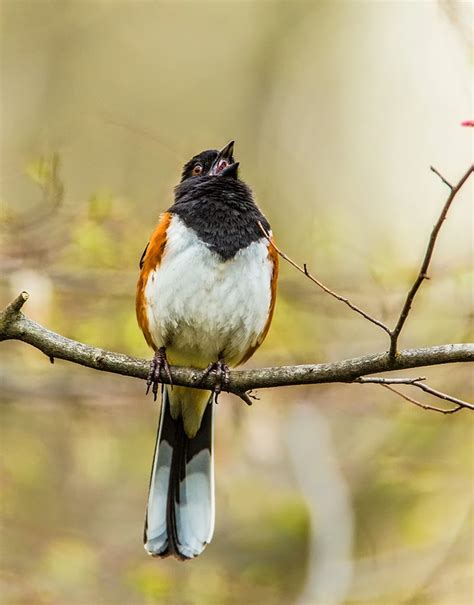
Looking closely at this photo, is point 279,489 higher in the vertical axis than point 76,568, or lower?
higher

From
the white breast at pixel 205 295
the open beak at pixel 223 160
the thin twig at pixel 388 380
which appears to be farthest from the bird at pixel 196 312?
the thin twig at pixel 388 380

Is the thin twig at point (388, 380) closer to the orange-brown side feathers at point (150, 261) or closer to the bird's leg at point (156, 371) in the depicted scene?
the bird's leg at point (156, 371)

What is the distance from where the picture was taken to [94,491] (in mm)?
6914

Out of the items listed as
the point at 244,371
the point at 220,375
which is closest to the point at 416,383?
the point at 244,371

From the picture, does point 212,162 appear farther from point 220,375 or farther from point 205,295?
point 220,375

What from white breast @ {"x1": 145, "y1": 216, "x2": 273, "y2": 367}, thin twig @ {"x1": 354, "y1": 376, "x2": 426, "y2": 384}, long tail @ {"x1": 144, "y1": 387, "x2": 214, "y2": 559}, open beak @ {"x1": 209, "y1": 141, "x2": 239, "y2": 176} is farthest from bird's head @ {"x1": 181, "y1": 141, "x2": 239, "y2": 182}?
thin twig @ {"x1": 354, "y1": 376, "x2": 426, "y2": 384}

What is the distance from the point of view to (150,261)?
14.0 ft

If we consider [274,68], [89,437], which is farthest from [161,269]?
[274,68]

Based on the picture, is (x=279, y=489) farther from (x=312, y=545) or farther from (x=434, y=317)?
(x=434, y=317)

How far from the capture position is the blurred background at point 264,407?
18.2 ft

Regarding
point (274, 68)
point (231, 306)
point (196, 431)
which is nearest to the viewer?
point (231, 306)

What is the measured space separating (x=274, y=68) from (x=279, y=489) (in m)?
5.39

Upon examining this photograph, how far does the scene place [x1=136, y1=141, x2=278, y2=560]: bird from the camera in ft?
13.4

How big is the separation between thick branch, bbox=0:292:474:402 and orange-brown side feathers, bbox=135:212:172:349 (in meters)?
0.56
